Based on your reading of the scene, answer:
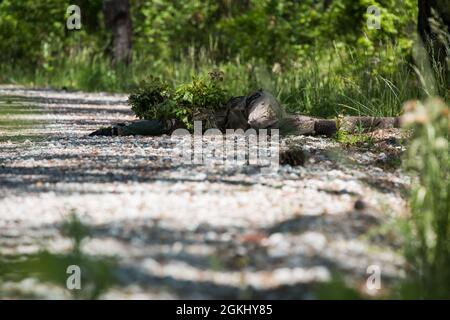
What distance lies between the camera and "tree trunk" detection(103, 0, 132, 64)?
14.4 metres

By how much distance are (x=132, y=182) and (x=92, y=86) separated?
896 centimetres

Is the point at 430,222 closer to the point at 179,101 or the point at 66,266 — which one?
the point at 66,266

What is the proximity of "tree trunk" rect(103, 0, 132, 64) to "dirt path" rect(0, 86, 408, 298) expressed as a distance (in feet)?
29.2

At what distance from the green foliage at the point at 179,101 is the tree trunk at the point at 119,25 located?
707 cm

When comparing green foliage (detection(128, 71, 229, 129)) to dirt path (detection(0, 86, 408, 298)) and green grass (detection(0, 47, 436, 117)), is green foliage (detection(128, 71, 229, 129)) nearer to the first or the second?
green grass (detection(0, 47, 436, 117))

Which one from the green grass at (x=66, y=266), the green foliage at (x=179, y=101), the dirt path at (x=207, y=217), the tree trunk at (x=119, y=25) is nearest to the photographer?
the green grass at (x=66, y=266)

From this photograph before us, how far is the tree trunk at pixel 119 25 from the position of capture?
14438 mm

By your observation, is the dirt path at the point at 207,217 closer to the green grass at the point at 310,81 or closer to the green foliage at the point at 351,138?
the green foliage at the point at 351,138

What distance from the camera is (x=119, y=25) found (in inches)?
570

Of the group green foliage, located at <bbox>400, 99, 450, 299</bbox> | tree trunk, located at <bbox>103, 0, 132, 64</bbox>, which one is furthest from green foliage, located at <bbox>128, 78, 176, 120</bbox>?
tree trunk, located at <bbox>103, 0, 132, 64</bbox>

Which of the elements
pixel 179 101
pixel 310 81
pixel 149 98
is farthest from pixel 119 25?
pixel 179 101

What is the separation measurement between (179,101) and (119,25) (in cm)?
757

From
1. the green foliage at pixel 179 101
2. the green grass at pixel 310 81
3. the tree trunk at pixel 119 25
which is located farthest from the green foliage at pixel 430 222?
the tree trunk at pixel 119 25
